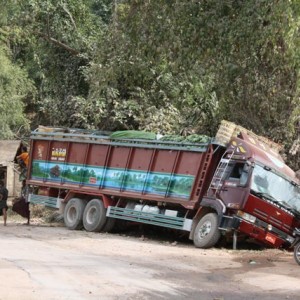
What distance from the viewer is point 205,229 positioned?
46.6 feet

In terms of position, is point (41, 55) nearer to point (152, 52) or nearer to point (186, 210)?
point (186, 210)

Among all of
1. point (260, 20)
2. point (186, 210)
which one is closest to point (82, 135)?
point (186, 210)

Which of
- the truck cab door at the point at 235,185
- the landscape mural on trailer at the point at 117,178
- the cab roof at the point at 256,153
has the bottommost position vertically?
the landscape mural on trailer at the point at 117,178

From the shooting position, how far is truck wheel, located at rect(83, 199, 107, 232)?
16984mm

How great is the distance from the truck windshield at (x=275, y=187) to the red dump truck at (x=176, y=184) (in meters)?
0.02

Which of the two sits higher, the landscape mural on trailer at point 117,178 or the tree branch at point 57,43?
the tree branch at point 57,43

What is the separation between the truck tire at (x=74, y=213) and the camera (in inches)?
695

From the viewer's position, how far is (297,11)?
379 inches

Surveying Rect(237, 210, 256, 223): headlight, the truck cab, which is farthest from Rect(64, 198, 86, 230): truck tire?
Rect(237, 210, 256, 223): headlight

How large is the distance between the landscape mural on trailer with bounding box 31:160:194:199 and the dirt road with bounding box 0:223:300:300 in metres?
1.45

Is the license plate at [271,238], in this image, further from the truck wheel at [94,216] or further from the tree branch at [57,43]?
the tree branch at [57,43]

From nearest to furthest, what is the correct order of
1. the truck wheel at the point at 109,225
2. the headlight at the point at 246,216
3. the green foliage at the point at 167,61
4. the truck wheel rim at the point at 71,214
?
the green foliage at the point at 167,61
the headlight at the point at 246,216
the truck wheel at the point at 109,225
the truck wheel rim at the point at 71,214

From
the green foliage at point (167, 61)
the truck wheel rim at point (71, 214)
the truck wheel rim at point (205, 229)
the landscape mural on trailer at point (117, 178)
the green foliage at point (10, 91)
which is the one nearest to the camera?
the green foliage at point (167, 61)

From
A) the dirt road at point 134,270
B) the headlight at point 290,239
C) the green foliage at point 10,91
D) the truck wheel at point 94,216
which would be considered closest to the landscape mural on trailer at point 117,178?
the truck wheel at point 94,216
